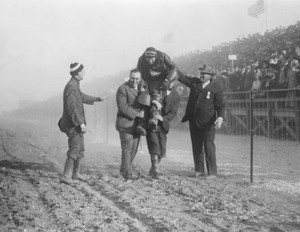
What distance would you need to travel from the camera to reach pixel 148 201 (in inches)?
202

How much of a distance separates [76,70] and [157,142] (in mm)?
1805

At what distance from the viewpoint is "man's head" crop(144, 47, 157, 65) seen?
22.4 feet

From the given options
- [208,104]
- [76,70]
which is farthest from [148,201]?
[76,70]

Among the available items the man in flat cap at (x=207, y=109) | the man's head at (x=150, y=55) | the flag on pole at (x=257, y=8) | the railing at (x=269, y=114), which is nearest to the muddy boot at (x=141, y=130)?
the man in flat cap at (x=207, y=109)

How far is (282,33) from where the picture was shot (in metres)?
19.1

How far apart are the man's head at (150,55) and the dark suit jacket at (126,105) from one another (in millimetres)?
567

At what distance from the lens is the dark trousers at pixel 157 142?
6.85 m

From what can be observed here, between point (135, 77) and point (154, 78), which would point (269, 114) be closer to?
point (154, 78)

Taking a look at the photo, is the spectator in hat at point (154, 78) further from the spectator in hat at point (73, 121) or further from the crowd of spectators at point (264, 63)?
the crowd of spectators at point (264, 63)

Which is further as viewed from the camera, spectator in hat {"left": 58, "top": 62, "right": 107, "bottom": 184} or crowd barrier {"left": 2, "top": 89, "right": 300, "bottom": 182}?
crowd barrier {"left": 2, "top": 89, "right": 300, "bottom": 182}

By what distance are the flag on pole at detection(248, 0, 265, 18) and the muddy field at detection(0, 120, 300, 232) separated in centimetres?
1355

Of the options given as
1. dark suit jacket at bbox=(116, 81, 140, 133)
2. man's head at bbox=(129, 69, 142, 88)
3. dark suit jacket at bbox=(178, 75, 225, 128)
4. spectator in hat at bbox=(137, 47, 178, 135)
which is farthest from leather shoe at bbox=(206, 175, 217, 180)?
man's head at bbox=(129, 69, 142, 88)

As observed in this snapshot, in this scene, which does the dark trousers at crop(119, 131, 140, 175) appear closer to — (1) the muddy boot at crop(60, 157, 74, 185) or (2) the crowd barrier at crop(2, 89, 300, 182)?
(1) the muddy boot at crop(60, 157, 74, 185)

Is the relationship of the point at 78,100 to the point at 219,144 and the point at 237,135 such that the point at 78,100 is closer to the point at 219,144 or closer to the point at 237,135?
the point at 219,144
